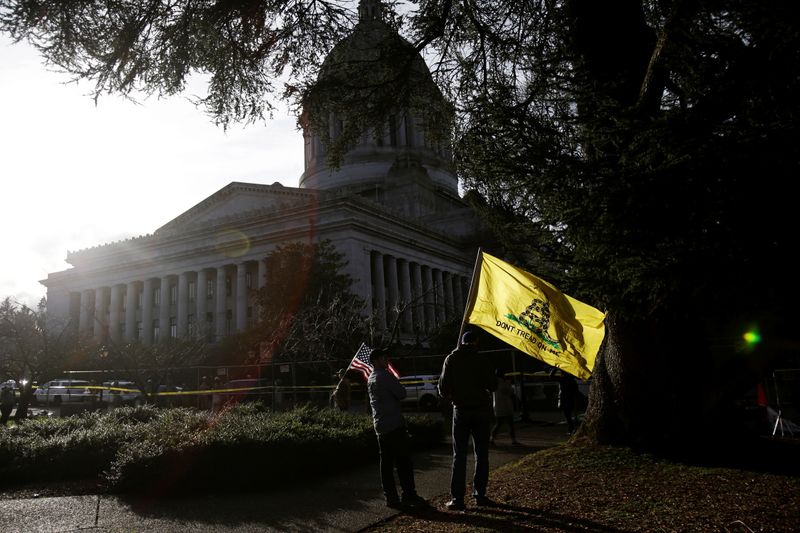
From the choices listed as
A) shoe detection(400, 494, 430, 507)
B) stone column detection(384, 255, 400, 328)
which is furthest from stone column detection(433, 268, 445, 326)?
shoe detection(400, 494, 430, 507)

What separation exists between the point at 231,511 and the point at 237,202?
55.2 meters

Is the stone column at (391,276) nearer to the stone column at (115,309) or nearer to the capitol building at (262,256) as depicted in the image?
A: the capitol building at (262,256)

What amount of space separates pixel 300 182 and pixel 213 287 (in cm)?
2658

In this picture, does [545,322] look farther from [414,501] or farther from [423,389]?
[423,389]

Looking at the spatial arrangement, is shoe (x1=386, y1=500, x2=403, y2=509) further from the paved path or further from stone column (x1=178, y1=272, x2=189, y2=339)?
stone column (x1=178, y1=272, x2=189, y2=339)

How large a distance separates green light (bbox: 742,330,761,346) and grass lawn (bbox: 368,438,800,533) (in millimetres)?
1542

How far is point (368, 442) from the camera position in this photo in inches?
429

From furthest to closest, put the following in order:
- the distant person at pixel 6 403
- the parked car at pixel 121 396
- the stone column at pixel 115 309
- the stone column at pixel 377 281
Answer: the stone column at pixel 115 309 < the stone column at pixel 377 281 < the parked car at pixel 121 396 < the distant person at pixel 6 403

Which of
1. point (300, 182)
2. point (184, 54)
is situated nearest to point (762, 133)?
point (184, 54)

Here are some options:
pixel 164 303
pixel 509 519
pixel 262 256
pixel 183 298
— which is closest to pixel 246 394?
pixel 509 519

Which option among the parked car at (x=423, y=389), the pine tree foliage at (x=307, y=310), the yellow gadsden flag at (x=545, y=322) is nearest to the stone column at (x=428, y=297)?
the pine tree foliage at (x=307, y=310)

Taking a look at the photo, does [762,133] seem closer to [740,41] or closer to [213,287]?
[740,41]

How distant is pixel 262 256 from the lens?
5412 cm

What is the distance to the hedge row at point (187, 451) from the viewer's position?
8734 millimetres
